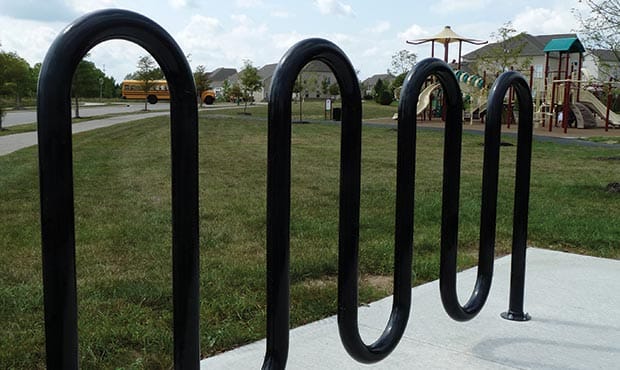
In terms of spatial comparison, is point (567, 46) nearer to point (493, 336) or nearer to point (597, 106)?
point (597, 106)

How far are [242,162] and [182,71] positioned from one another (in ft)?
33.0

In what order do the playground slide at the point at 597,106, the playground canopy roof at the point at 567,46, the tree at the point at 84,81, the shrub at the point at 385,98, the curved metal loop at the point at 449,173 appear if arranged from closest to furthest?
1. the curved metal loop at the point at 449,173
2. the playground slide at the point at 597,106
3. the playground canopy roof at the point at 567,46
4. the tree at the point at 84,81
5. the shrub at the point at 385,98

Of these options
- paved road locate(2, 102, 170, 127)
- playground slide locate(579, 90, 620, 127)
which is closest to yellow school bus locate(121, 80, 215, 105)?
paved road locate(2, 102, 170, 127)

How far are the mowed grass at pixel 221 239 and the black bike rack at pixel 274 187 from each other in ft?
2.93

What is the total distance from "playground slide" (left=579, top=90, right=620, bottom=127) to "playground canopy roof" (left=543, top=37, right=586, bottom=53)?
92.8 inches

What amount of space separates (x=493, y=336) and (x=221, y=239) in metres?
2.62

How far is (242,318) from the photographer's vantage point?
311 cm

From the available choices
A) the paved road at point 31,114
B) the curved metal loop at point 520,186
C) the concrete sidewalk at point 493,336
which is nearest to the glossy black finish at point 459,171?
the curved metal loop at point 520,186

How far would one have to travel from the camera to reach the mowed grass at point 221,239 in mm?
2906

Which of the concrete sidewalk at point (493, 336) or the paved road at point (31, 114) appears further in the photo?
the paved road at point (31, 114)

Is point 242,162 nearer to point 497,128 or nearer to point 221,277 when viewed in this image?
point 221,277

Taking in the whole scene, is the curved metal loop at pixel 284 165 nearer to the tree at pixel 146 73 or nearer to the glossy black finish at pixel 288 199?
the glossy black finish at pixel 288 199

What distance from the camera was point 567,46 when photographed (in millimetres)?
27781

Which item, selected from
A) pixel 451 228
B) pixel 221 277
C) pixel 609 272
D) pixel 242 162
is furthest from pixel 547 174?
pixel 451 228
